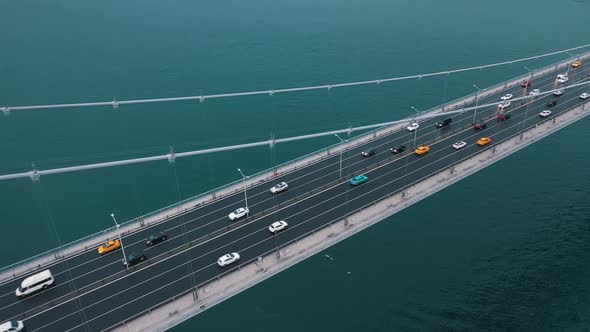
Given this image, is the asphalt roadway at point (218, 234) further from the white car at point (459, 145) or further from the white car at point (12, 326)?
the white car at point (12, 326)

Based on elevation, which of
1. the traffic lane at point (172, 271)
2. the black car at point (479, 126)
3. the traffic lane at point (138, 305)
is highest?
the black car at point (479, 126)

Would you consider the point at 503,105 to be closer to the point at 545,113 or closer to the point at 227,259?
the point at 545,113

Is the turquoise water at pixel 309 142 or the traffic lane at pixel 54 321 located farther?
the turquoise water at pixel 309 142

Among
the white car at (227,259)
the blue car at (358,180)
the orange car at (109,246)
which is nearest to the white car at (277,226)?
the white car at (227,259)

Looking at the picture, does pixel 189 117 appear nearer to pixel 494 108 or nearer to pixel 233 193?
pixel 233 193

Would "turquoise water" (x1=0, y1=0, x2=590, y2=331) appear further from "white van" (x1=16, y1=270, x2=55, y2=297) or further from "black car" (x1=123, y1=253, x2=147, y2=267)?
"white van" (x1=16, y1=270, x2=55, y2=297)

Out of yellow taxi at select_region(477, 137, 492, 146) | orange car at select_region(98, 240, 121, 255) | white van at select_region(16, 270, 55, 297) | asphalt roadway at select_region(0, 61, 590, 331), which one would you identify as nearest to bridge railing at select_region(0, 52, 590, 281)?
asphalt roadway at select_region(0, 61, 590, 331)
